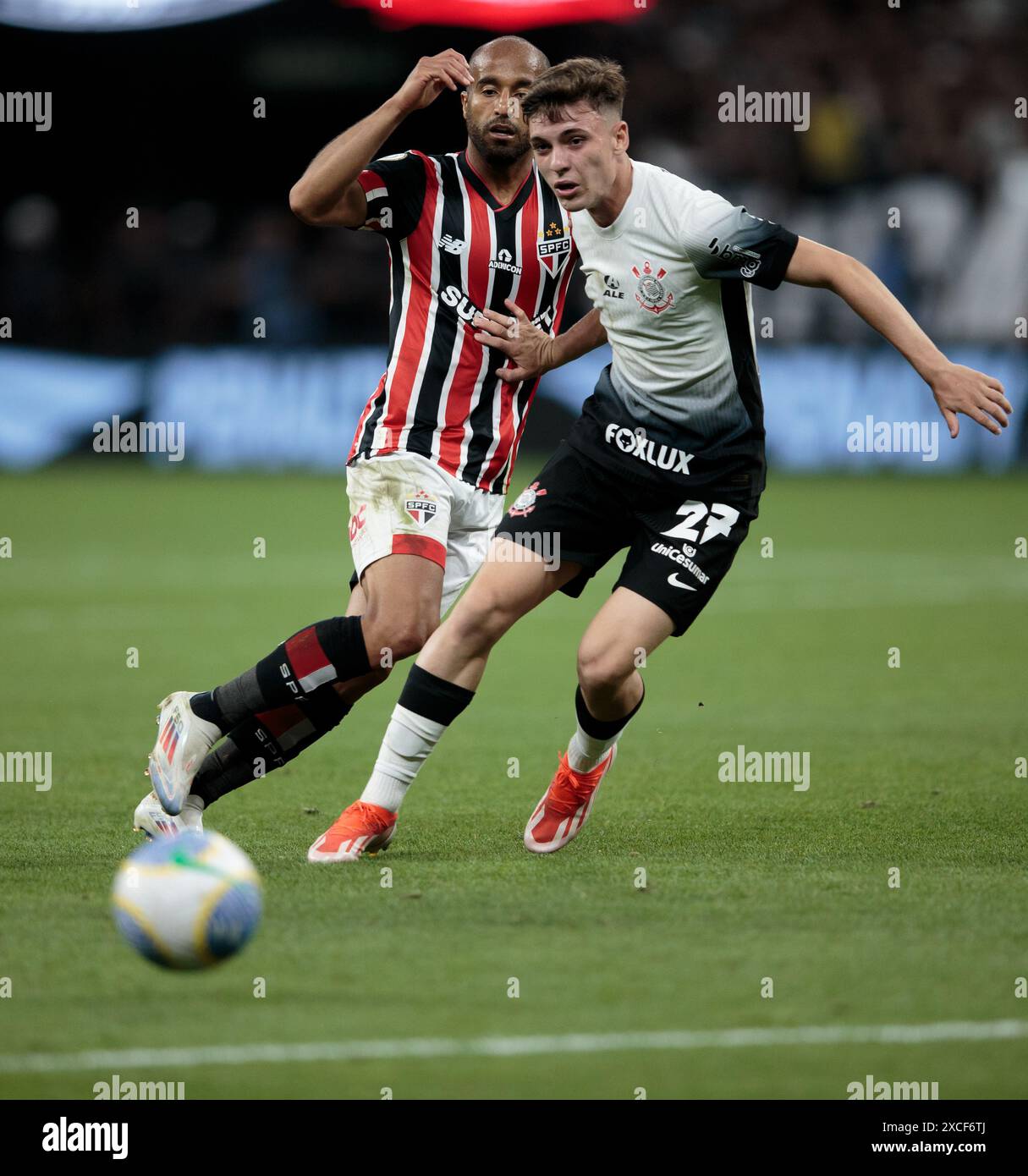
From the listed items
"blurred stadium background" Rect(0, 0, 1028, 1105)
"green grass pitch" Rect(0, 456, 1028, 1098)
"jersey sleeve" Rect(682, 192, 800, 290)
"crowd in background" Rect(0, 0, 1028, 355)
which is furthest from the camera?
"crowd in background" Rect(0, 0, 1028, 355)

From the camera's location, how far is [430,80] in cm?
582

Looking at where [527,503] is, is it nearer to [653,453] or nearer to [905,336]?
[653,453]

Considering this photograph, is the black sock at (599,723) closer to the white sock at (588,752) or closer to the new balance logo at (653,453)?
the white sock at (588,752)

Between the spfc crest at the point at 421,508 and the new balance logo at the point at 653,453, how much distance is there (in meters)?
0.68

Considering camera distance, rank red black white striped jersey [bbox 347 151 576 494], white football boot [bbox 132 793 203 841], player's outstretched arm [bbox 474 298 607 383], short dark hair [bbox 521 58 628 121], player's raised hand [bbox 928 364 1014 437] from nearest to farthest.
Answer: player's raised hand [bbox 928 364 1014 437], short dark hair [bbox 521 58 628 121], white football boot [bbox 132 793 203 841], player's outstretched arm [bbox 474 298 607 383], red black white striped jersey [bbox 347 151 576 494]

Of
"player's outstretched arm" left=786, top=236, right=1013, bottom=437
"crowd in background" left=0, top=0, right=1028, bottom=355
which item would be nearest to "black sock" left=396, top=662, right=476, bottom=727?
"player's outstretched arm" left=786, top=236, right=1013, bottom=437

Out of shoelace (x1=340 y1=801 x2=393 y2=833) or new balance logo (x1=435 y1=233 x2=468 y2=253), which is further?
new balance logo (x1=435 y1=233 x2=468 y2=253)

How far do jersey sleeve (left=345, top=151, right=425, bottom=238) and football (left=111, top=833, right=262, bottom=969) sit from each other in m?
2.52

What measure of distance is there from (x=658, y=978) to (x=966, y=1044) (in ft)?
2.60

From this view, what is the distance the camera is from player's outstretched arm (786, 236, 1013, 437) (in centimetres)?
532

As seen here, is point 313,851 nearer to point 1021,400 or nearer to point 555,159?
point 555,159

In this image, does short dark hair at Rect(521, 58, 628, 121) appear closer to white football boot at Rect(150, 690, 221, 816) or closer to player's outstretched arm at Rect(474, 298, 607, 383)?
Result: player's outstretched arm at Rect(474, 298, 607, 383)

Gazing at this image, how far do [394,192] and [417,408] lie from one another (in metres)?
0.74

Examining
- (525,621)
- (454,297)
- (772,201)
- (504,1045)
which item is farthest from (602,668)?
(772,201)
